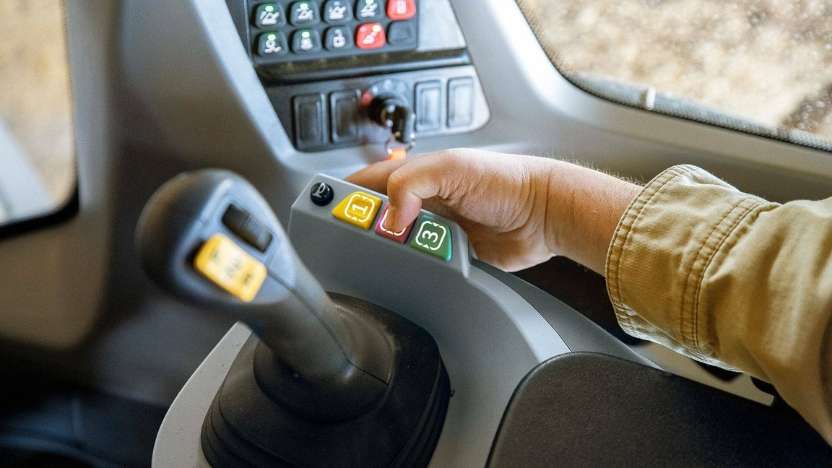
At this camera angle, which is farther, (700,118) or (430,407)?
(700,118)

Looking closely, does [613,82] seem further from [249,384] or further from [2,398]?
[2,398]

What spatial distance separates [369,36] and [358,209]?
20 centimetres

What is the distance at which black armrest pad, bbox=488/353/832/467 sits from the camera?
0.43 metres

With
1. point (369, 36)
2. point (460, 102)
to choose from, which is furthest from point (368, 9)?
point (460, 102)

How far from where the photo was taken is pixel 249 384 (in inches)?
18.4

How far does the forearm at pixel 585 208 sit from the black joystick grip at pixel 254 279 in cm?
20

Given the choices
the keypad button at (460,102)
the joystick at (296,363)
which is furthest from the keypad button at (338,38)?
the joystick at (296,363)

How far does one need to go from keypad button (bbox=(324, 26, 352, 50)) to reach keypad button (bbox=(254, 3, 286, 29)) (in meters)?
0.04

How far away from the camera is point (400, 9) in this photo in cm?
66

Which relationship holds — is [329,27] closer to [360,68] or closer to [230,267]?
[360,68]

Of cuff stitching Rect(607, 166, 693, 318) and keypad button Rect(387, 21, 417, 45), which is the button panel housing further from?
keypad button Rect(387, 21, 417, 45)

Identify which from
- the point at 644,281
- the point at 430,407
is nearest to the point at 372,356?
the point at 430,407

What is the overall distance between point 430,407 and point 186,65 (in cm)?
32

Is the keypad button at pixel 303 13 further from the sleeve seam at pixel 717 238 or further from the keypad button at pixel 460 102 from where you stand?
the sleeve seam at pixel 717 238
